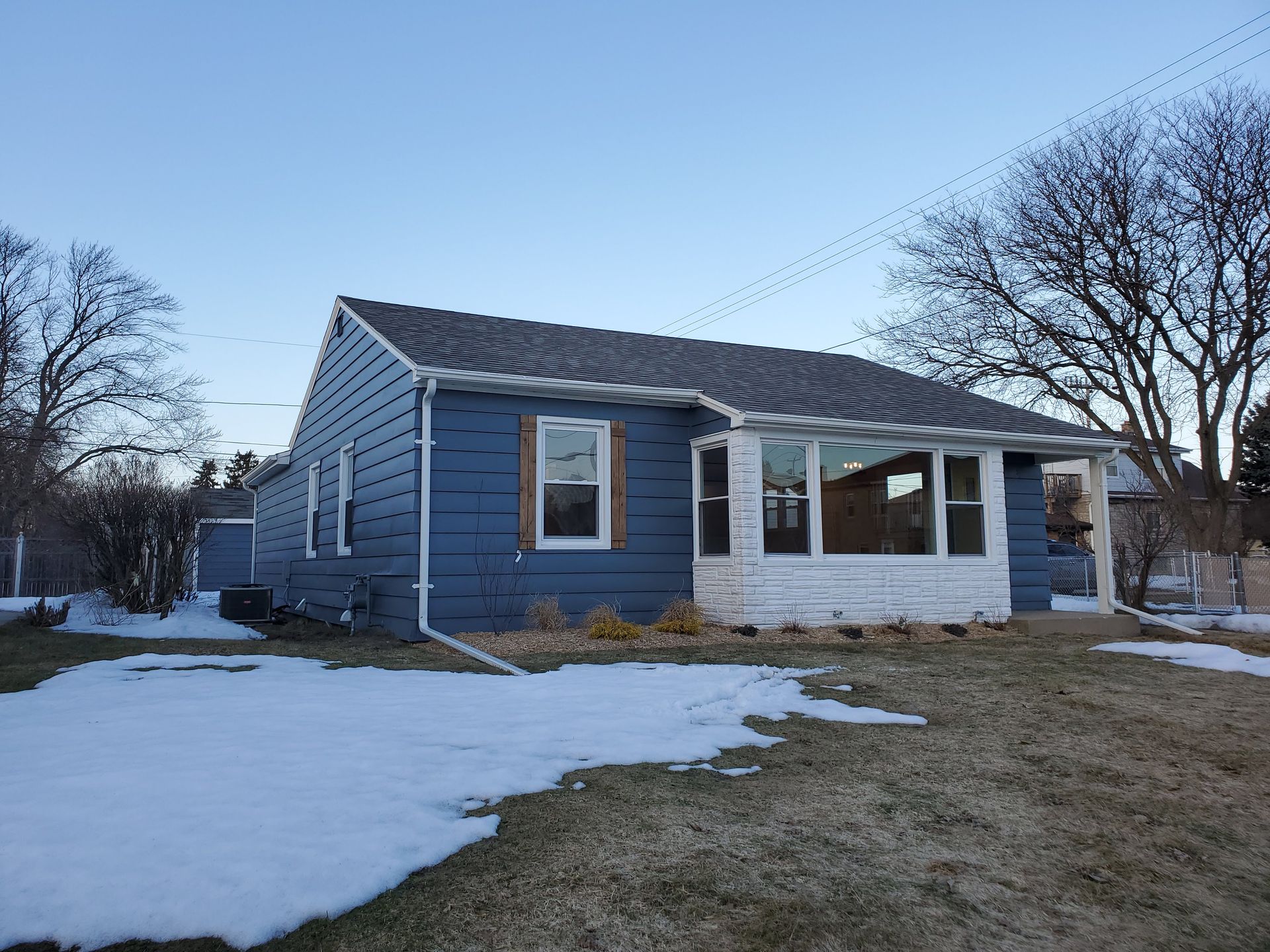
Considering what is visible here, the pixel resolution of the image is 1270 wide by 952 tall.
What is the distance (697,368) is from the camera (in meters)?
11.6

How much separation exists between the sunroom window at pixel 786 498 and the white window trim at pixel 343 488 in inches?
229

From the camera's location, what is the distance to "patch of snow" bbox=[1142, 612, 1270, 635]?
11180 millimetres

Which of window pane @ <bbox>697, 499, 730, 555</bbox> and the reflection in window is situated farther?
window pane @ <bbox>697, 499, 730, 555</bbox>

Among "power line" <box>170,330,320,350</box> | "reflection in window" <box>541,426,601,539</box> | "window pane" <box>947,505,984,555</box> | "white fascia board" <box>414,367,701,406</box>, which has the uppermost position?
"power line" <box>170,330,320,350</box>

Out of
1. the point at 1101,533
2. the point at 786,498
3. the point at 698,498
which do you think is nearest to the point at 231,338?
the point at 698,498

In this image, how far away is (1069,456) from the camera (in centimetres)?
1195

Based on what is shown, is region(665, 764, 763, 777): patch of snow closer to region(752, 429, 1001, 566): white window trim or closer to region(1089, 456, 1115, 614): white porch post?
region(752, 429, 1001, 566): white window trim

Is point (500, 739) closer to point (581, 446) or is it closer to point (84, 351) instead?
point (581, 446)

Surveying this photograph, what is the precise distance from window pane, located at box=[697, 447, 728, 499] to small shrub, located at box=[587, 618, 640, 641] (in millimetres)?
2353

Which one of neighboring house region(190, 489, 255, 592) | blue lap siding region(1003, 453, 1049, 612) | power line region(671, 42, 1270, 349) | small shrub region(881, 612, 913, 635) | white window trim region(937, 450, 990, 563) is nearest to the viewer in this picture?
small shrub region(881, 612, 913, 635)

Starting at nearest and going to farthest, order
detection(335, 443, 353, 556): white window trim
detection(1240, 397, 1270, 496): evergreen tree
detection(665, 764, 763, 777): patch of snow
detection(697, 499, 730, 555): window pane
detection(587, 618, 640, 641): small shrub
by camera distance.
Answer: detection(665, 764, 763, 777): patch of snow, detection(587, 618, 640, 641): small shrub, detection(697, 499, 730, 555): window pane, detection(335, 443, 353, 556): white window trim, detection(1240, 397, 1270, 496): evergreen tree

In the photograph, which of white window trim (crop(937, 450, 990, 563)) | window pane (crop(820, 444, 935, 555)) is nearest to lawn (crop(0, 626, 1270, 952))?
window pane (crop(820, 444, 935, 555))

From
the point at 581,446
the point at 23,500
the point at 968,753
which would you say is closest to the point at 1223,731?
the point at 968,753

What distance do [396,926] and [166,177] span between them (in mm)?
17674
